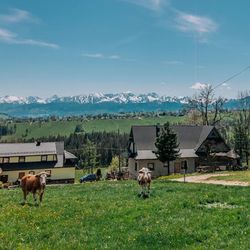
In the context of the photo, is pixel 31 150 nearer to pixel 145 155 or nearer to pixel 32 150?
pixel 32 150

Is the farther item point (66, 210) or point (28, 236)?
point (66, 210)

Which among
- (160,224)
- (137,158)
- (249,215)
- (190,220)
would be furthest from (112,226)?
(137,158)

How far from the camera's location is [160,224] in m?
17.7

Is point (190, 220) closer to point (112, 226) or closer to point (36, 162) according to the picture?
point (112, 226)

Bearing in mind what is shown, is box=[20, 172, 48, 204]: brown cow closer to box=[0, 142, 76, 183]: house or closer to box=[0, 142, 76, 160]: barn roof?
box=[0, 142, 76, 183]: house

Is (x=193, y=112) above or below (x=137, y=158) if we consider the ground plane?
above

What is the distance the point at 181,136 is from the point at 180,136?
0.33m

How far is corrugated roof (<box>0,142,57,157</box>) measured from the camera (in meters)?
104

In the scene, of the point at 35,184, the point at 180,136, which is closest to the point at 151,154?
the point at 180,136

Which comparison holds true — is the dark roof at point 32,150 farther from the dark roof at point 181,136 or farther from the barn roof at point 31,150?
the dark roof at point 181,136

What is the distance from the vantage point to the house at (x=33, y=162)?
102500 millimetres

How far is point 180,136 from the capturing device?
92625 millimetres

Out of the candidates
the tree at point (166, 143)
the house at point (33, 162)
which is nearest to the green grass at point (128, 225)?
the tree at point (166, 143)

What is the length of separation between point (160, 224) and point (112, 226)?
7.38 ft
